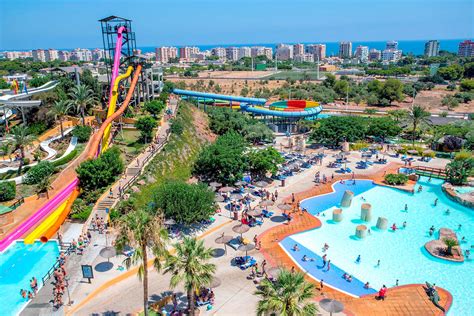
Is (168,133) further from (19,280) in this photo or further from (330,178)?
(19,280)

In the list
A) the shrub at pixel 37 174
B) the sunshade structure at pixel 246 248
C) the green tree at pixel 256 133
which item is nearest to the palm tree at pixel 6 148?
the shrub at pixel 37 174

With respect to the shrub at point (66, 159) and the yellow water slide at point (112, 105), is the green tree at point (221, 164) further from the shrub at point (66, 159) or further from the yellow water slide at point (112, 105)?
the shrub at point (66, 159)

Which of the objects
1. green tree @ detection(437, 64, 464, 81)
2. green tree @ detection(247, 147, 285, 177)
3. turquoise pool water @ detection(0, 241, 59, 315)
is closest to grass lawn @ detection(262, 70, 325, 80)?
green tree @ detection(437, 64, 464, 81)

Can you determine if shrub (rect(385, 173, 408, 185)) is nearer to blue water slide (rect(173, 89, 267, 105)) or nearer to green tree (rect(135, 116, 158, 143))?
green tree (rect(135, 116, 158, 143))

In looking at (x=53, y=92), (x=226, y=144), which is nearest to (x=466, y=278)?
(x=226, y=144)

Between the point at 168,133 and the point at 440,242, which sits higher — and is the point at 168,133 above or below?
above

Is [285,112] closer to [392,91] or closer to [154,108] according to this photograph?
[154,108]

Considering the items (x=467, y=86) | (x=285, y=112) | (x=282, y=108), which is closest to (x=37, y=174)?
(x=285, y=112)
